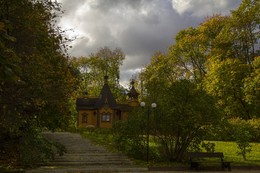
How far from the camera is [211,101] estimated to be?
17.2m

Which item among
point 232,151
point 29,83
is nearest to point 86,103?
point 232,151

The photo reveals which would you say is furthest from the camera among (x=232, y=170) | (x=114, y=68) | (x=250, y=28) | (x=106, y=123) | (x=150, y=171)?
(x=114, y=68)

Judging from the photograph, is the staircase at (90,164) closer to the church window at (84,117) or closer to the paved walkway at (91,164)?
the paved walkway at (91,164)

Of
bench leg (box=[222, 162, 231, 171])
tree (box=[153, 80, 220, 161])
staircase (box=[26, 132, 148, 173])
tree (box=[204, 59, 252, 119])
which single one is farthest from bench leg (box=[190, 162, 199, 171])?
→ tree (box=[204, 59, 252, 119])

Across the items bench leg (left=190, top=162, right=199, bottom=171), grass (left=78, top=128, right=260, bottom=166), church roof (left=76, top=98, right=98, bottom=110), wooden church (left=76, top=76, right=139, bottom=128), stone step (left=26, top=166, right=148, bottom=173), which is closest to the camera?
stone step (left=26, top=166, right=148, bottom=173)

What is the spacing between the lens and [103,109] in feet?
165

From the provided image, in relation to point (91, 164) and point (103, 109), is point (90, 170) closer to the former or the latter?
point (91, 164)

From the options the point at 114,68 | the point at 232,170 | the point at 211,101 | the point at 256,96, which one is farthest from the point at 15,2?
the point at 114,68

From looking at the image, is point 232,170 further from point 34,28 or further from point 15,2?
point 15,2

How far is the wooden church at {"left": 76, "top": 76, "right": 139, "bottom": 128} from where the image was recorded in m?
50.2

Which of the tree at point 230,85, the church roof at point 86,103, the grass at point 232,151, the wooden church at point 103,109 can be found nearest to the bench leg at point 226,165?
the grass at point 232,151

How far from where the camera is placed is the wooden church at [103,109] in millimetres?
50219

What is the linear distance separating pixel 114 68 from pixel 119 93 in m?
5.19

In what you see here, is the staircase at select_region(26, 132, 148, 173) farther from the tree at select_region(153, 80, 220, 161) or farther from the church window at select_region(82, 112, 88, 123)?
the church window at select_region(82, 112, 88, 123)
